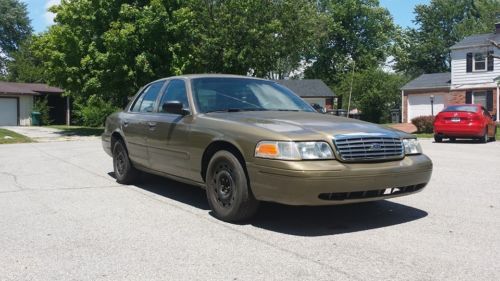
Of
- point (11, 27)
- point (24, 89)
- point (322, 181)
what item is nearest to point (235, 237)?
point (322, 181)

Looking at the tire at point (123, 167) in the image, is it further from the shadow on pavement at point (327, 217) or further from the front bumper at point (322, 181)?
the front bumper at point (322, 181)

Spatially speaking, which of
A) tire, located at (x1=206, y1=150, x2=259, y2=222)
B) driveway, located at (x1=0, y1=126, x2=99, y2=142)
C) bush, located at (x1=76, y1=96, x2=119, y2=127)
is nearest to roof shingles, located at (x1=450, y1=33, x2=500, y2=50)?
bush, located at (x1=76, y1=96, x2=119, y2=127)

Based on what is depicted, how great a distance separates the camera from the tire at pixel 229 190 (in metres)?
5.09

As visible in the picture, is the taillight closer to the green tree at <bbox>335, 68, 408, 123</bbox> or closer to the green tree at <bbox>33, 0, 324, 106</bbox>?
the green tree at <bbox>33, 0, 324, 106</bbox>

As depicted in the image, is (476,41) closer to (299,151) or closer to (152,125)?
(152,125)

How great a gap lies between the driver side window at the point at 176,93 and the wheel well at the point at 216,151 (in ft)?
2.58

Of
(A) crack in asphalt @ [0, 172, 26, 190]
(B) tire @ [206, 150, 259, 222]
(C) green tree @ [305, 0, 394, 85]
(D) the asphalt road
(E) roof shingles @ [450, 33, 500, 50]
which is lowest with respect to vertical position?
(D) the asphalt road

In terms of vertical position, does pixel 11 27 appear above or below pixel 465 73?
above

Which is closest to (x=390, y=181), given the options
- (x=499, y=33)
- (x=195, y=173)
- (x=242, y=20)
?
(x=195, y=173)

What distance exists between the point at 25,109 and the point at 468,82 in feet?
102

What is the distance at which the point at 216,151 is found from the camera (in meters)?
5.65

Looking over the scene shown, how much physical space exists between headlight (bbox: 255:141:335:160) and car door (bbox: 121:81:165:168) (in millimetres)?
2684

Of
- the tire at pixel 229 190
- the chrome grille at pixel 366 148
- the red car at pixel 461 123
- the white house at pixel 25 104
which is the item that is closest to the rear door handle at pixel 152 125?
the tire at pixel 229 190

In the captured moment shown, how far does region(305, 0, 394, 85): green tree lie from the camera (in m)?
63.5
